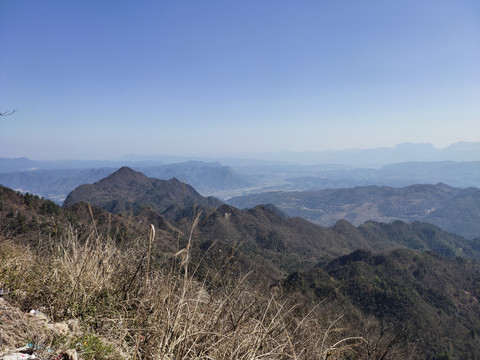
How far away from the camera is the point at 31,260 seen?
3328mm

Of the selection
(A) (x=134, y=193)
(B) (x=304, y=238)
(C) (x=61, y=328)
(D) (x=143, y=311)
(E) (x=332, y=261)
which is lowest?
(B) (x=304, y=238)

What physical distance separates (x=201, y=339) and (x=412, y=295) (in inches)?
1795

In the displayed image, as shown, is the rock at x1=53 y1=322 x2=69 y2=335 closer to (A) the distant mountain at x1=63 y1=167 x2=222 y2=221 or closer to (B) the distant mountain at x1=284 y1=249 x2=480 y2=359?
(B) the distant mountain at x1=284 y1=249 x2=480 y2=359

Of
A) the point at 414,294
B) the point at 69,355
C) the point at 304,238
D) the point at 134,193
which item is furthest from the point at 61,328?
the point at 134,193

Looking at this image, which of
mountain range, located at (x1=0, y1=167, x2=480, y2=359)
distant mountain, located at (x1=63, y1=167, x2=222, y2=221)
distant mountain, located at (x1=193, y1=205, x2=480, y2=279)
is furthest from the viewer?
distant mountain, located at (x1=63, y1=167, x2=222, y2=221)

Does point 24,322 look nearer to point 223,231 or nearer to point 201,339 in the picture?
point 201,339

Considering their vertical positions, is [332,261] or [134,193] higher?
[134,193]

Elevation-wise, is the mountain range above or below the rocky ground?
below

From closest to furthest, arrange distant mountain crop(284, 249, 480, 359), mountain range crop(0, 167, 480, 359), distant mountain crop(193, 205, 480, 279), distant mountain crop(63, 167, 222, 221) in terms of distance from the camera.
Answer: mountain range crop(0, 167, 480, 359)
distant mountain crop(284, 249, 480, 359)
distant mountain crop(193, 205, 480, 279)
distant mountain crop(63, 167, 222, 221)

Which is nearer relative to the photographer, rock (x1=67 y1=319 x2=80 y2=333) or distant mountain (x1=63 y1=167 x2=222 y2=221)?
rock (x1=67 y1=319 x2=80 y2=333)

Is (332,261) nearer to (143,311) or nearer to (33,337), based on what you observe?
(143,311)

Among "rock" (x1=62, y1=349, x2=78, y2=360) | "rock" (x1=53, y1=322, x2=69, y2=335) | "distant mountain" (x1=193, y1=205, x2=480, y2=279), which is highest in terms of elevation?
"rock" (x1=62, y1=349, x2=78, y2=360)

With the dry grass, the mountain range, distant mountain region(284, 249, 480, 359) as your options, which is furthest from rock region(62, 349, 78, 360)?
distant mountain region(284, 249, 480, 359)

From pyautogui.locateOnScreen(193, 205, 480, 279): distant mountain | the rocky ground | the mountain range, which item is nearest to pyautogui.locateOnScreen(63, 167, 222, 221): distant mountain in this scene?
the mountain range
